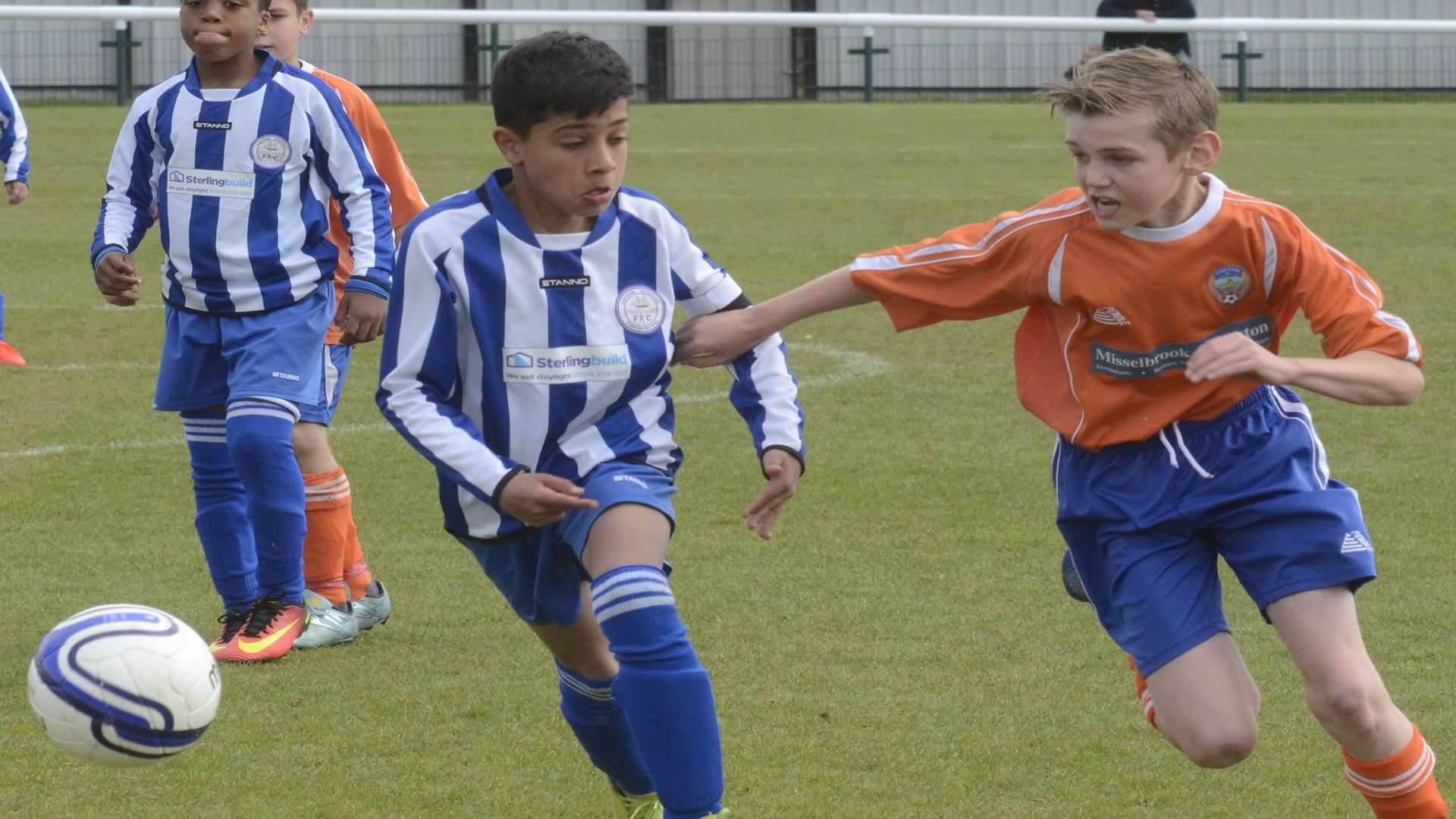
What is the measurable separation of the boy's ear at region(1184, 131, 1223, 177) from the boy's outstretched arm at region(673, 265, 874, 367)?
61 centimetres

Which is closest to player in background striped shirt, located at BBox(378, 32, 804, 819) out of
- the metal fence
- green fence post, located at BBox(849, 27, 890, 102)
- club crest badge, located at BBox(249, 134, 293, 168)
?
club crest badge, located at BBox(249, 134, 293, 168)

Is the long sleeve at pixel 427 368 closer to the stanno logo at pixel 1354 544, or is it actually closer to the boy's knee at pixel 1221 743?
the boy's knee at pixel 1221 743

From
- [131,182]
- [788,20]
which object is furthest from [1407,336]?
[788,20]

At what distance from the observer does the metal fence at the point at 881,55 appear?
82.4 ft

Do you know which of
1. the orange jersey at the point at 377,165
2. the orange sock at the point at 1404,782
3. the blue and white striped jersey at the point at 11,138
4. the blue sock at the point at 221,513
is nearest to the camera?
the orange sock at the point at 1404,782

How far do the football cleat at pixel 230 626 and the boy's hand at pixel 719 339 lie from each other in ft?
5.67

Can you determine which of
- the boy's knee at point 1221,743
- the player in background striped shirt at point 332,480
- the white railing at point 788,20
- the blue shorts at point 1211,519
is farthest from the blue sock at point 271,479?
the white railing at point 788,20

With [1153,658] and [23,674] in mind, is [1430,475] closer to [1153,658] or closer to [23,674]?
[1153,658]

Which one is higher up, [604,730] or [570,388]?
[570,388]

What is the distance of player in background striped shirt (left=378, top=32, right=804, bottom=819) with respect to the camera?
312 centimetres

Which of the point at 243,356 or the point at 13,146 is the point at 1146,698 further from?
the point at 13,146

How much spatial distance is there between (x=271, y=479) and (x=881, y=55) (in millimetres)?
21468

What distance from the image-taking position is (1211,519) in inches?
133

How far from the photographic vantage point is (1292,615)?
10.7 feet
